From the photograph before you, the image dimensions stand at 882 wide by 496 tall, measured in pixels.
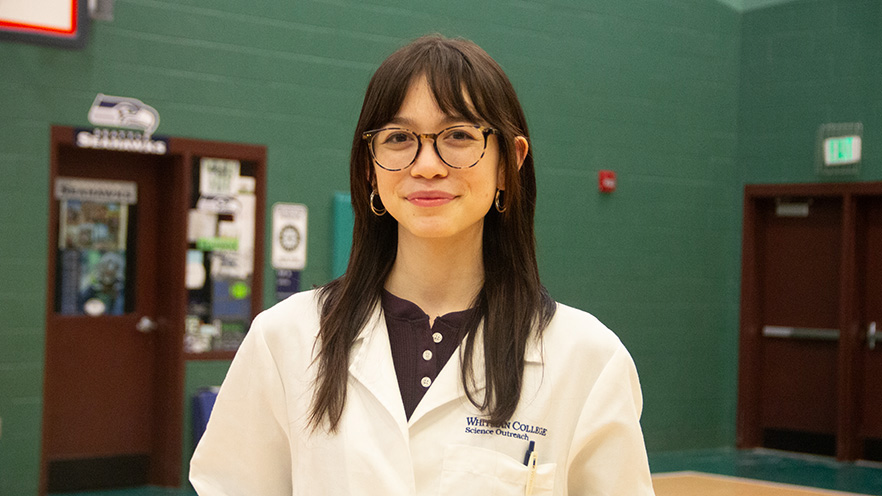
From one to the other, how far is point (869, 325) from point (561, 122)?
2859 mm

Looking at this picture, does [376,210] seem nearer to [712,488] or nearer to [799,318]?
[712,488]

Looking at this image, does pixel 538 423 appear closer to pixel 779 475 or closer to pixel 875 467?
pixel 779 475

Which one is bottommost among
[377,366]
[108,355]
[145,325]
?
[108,355]

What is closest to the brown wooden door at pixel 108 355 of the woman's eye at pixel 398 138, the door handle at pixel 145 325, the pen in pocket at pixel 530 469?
the door handle at pixel 145 325

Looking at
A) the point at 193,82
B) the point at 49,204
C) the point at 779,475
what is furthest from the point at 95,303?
the point at 779,475

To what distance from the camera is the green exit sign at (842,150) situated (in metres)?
7.28

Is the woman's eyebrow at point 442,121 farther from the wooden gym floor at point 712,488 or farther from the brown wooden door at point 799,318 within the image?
the brown wooden door at point 799,318

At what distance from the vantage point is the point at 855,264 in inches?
291

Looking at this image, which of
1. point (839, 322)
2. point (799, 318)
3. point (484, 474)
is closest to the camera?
point (484, 474)

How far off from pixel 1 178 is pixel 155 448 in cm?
186

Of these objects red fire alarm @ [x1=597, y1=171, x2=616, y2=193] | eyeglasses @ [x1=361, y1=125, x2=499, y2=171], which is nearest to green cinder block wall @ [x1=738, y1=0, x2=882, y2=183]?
red fire alarm @ [x1=597, y1=171, x2=616, y2=193]

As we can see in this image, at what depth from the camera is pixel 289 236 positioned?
610 centimetres

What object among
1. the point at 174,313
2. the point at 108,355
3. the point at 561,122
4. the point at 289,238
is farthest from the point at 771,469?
the point at 108,355

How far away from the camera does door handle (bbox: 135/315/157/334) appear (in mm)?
5883
